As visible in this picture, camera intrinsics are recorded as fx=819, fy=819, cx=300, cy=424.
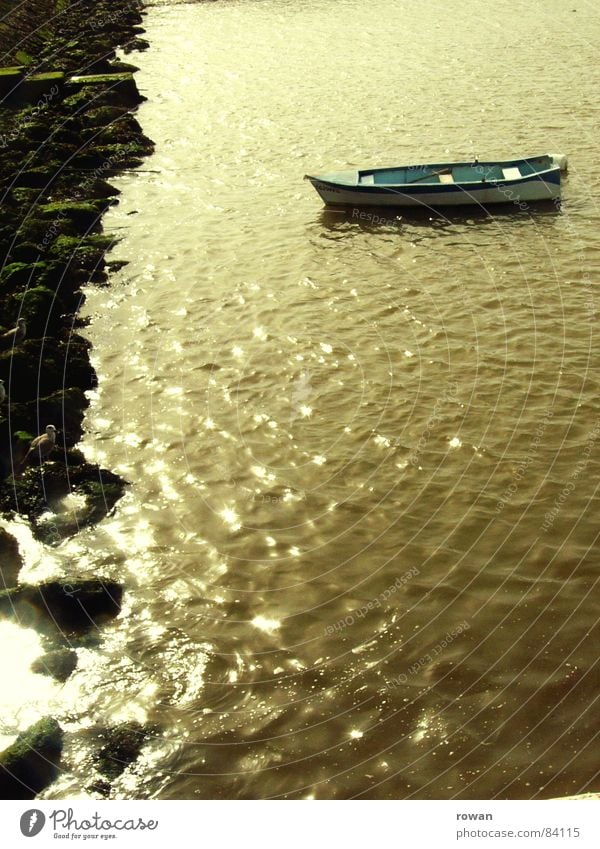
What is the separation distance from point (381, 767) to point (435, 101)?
40389 mm

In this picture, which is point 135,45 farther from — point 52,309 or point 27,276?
point 52,309


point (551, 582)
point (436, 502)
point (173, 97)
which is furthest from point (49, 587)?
point (173, 97)

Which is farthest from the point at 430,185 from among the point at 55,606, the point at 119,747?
the point at 119,747

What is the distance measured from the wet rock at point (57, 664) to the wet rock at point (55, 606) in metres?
0.59

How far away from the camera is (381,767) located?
11867 mm

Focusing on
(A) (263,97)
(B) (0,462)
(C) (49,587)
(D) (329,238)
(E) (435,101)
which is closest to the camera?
(C) (49,587)

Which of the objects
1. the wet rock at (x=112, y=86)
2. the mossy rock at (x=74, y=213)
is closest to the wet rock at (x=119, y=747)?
the mossy rock at (x=74, y=213)

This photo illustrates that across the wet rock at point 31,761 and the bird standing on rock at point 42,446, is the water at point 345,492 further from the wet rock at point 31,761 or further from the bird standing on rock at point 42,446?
the bird standing on rock at point 42,446

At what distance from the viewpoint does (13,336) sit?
21812mm

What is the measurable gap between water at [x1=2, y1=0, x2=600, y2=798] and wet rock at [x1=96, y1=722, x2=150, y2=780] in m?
0.19

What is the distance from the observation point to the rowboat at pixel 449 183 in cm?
3053

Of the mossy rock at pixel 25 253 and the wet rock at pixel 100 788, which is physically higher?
the mossy rock at pixel 25 253
